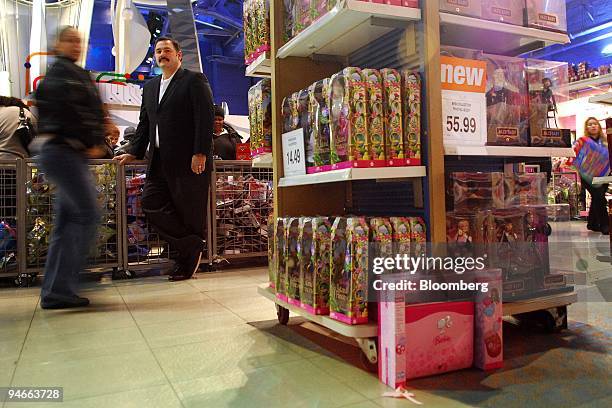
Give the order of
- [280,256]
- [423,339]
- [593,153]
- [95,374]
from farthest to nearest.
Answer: [593,153]
[280,256]
[95,374]
[423,339]

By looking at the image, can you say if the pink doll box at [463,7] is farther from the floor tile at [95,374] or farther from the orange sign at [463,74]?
the floor tile at [95,374]

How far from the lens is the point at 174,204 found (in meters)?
3.50

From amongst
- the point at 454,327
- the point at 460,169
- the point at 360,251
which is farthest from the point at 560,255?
the point at 360,251

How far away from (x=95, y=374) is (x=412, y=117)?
1381 millimetres

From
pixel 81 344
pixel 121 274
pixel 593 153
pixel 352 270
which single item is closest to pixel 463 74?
pixel 352 270

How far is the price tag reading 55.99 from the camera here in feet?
5.91

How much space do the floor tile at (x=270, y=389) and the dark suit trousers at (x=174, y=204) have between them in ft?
6.57

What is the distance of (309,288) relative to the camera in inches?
71.6

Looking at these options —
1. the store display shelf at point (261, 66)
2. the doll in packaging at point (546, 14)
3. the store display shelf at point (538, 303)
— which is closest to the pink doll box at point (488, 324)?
the store display shelf at point (538, 303)

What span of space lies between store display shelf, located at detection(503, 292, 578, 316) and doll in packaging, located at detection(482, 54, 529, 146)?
0.62m

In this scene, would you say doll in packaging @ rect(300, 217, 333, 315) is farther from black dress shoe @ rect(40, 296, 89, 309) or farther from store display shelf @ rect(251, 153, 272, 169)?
black dress shoe @ rect(40, 296, 89, 309)

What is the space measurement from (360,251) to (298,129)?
2.18 ft

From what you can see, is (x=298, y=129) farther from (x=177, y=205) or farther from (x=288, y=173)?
(x=177, y=205)

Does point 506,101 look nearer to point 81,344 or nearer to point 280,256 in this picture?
point 280,256
